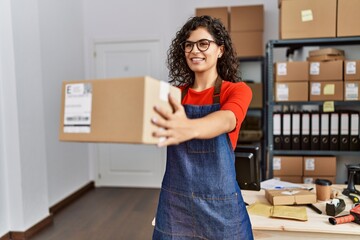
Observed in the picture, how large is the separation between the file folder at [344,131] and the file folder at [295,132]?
33 cm

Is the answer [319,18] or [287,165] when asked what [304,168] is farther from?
[319,18]

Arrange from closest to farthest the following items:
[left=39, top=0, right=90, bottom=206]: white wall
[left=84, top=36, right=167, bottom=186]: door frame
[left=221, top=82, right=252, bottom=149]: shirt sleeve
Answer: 1. [left=221, top=82, right=252, bottom=149]: shirt sleeve
2. [left=39, top=0, right=90, bottom=206]: white wall
3. [left=84, top=36, right=167, bottom=186]: door frame

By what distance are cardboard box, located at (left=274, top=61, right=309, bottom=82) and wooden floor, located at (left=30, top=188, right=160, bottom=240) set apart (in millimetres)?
1799

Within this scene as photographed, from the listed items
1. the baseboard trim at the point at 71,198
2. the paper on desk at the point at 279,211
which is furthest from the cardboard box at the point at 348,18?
the baseboard trim at the point at 71,198

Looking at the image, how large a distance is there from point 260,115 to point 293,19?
5.10ft

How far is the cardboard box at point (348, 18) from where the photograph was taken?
2.47 meters

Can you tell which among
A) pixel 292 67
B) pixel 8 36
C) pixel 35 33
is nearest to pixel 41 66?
pixel 35 33

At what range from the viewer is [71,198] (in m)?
3.87

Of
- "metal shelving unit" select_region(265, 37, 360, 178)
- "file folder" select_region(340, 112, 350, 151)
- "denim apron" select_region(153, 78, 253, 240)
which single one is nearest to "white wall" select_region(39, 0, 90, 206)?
"metal shelving unit" select_region(265, 37, 360, 178)

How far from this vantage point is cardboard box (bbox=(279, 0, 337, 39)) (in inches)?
98.5

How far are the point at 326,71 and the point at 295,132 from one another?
549mm

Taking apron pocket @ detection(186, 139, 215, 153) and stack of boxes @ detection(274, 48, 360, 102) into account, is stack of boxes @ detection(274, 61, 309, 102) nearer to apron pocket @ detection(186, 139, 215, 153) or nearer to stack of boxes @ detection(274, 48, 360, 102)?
stack of boxes @ detection(274, 48, 360, 102)

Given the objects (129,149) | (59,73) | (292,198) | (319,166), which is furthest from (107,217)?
(292,198)

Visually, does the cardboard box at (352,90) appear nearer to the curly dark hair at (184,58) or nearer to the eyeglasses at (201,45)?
the curly dark hair at (184,58)
